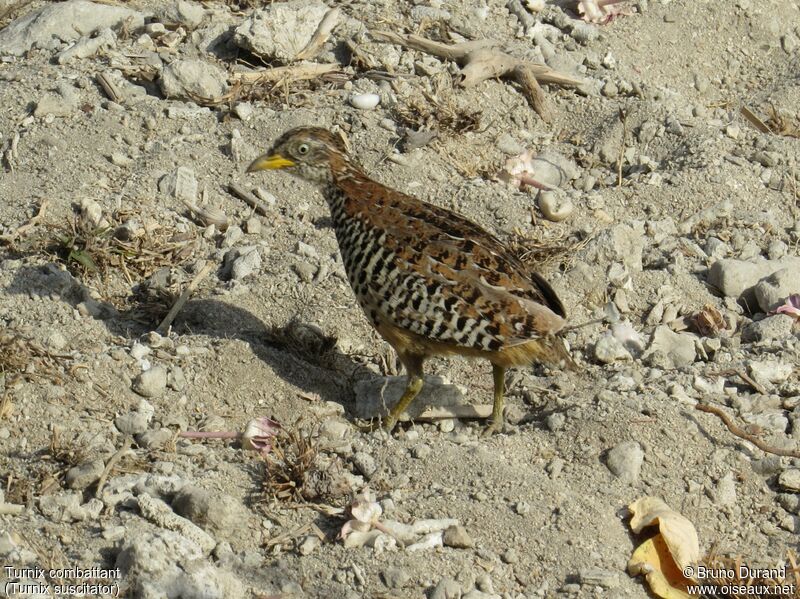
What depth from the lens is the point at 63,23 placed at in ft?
32.5

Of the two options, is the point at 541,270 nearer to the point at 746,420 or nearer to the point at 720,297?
the point at 720,297

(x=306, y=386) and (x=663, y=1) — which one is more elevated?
(x=663, y=1)

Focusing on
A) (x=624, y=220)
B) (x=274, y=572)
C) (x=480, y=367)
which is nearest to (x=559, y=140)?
(x=624, y=220)

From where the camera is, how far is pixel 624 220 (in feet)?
29.6

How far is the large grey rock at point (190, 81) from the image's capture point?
928 centimetres

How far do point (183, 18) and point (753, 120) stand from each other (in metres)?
4.79

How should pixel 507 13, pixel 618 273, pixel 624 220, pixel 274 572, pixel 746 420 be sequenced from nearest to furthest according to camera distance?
pixel 274 572 → pixel 746 420 → pixel 618 273 → pixel 624 220 → pixel 507 13

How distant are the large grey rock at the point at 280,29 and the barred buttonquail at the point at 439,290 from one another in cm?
254

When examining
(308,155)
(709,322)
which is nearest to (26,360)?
(308,155)

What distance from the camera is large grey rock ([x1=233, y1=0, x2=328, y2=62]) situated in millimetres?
9492

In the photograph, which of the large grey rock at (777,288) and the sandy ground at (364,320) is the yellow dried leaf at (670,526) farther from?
the large grey rock at (777,288)

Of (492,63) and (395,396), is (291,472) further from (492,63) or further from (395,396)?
(492,63)

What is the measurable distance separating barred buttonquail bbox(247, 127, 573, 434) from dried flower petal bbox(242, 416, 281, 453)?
0.79 m

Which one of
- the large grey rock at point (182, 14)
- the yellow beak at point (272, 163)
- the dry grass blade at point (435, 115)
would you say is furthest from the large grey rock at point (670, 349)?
the large grey rock at point (182, 14)
